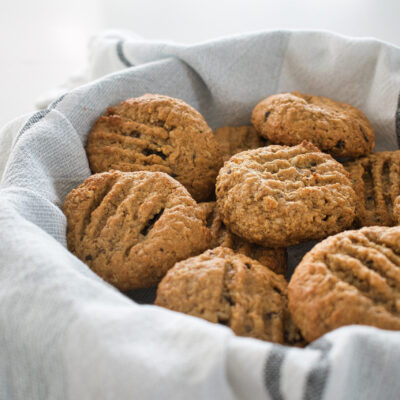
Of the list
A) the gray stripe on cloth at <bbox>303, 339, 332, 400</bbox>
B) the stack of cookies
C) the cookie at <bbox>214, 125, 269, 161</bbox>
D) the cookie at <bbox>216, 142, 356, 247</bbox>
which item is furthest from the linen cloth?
the cookie at <bbox>214, 125, 269, 161</bbox>

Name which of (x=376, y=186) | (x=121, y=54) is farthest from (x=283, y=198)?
(x=121, y=54)

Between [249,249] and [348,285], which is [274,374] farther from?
[249,249]

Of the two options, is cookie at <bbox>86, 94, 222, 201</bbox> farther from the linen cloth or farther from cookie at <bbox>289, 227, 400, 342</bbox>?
cookie at <bbox>289, 227, 400, 342</bbox>

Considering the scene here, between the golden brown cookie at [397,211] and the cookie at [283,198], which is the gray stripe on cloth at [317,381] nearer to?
the cookie at [283,198]

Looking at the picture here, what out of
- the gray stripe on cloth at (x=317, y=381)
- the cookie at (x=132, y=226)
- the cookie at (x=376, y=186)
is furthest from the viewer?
the cookie at (x=376, y=186)

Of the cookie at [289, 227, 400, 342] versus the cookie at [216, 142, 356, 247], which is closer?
the cookie at [289, 227, 400, 342]

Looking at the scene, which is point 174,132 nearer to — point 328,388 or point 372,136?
point 372,136

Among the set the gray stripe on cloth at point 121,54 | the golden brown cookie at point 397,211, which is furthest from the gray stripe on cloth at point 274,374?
the gray stripe on cloth at point 121,54
